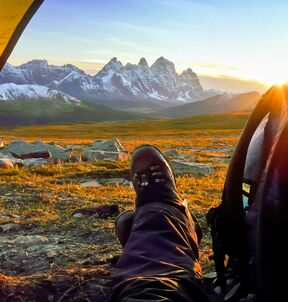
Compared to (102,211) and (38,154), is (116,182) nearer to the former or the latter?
(102,211)

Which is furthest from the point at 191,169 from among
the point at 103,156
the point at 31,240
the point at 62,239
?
the point at 31,240

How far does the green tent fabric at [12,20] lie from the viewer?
4.11m

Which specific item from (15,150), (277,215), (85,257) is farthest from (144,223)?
(15,150)

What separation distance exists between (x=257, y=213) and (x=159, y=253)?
0.70 meters

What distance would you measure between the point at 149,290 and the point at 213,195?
8.31m

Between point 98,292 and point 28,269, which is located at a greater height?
point 98,292

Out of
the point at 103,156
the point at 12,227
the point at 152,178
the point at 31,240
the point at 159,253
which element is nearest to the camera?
the point at 159,253

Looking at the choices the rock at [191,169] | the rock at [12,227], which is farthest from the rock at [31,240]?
the rock at [191,169]

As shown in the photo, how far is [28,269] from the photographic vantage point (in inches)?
197

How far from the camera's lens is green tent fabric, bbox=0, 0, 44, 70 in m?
4.11

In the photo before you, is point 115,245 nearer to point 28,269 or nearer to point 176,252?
point 28,269

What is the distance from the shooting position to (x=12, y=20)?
4.26m

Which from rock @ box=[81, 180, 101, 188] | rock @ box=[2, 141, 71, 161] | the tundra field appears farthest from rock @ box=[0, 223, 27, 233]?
rock @ box=[2, 141, 71, 161]

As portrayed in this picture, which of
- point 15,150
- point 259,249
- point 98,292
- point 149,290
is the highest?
point 259,249
